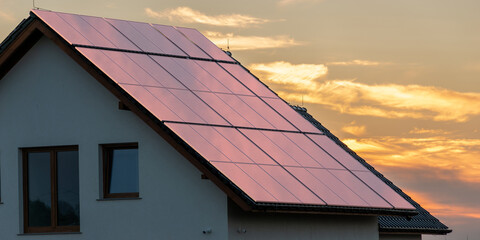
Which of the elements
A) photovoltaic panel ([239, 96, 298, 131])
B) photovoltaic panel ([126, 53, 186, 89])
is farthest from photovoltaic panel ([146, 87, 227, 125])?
photovoltaic panel ([239, 96, 298, 131])

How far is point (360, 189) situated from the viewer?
29.4 meters

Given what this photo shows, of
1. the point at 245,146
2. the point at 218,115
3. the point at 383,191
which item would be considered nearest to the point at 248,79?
the point at 218,115

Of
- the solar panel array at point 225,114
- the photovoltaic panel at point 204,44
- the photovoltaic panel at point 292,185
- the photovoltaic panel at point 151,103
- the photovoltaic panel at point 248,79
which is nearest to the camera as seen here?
the photovoltaic panel at point 151,103

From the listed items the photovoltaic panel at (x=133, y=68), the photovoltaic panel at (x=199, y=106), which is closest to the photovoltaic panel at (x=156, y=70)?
the photovoltaic panel at (x=133, y=68)

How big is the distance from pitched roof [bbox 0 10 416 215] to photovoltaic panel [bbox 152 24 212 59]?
0.04 meters

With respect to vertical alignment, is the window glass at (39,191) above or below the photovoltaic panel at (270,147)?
below

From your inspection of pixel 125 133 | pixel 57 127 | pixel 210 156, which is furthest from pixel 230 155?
pixel 57 127

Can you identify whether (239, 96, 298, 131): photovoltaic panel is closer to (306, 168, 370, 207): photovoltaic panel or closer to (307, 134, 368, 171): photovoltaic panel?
(307, 134, 368, 171): photovoltaic panel

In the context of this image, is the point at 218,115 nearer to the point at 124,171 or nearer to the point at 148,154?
the point at 148,154

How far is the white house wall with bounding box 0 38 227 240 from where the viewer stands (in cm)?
2591

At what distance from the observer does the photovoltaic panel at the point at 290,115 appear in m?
31.1

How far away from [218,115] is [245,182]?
11.1ft

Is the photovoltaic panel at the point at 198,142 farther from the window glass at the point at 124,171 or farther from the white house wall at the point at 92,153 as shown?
the window glass at the point at 124,171

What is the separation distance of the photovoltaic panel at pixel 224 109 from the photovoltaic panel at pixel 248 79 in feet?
7.45
